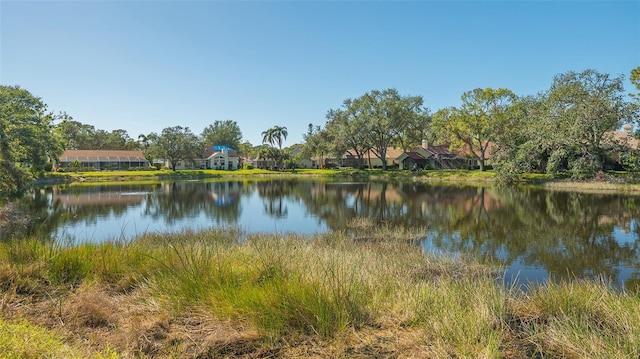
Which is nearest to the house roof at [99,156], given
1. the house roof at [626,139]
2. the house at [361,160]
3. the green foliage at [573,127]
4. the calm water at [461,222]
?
the house at [361,160]

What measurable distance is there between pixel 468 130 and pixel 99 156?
6854 cm

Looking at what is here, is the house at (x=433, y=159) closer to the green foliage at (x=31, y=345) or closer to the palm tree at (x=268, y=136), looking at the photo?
the palm tree at (x=268, y=136)

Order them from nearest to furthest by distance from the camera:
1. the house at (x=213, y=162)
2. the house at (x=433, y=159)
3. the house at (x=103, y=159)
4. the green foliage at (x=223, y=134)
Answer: the house at (x=433, y=159)
the house at (x=103, y=159)
the house at (x=213, y=162)
the green foliage at (x=223, y=134)

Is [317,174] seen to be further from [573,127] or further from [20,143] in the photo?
[20,143]

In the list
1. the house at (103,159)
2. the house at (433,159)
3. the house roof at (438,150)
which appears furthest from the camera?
the house at (103,159)

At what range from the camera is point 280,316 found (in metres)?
4.34

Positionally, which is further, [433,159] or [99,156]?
[99,156]

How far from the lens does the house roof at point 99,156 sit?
2810 inches

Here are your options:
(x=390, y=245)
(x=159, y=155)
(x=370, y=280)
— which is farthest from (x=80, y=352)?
(x=159, y=155)

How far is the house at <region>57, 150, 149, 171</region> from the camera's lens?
70.6m

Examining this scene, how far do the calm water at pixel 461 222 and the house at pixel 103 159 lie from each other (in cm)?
4910

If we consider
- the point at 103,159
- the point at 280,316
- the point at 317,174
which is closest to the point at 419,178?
the point at 317,174

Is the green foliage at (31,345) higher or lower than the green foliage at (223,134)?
lower

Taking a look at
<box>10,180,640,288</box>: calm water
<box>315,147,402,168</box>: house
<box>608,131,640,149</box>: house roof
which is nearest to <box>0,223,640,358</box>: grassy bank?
<box>10,180,640,288</box>: calm water
